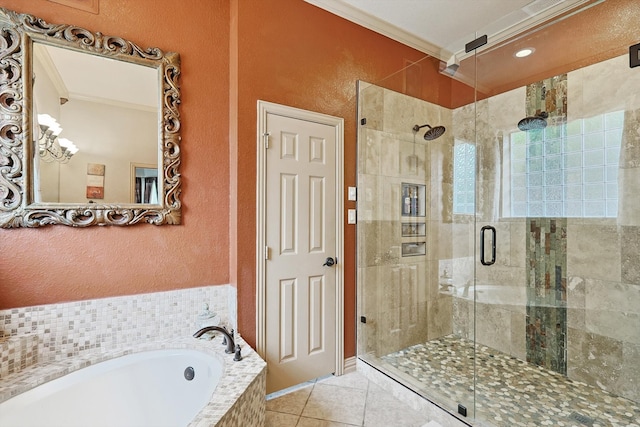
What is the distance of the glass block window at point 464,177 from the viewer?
110 inches

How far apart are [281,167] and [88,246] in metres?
1.26

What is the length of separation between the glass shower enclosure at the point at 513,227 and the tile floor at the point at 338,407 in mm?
185

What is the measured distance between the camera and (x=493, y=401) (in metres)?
1.96

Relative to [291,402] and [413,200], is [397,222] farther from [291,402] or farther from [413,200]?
[291,402]

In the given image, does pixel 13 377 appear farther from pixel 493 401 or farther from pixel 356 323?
pixel 493 401

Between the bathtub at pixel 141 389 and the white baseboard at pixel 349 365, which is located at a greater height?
the bathtub at pixel 141 389

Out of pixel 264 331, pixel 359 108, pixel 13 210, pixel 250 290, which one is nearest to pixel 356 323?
pixel 264 331

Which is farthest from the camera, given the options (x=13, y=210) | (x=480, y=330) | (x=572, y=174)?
(x=480, y=330)

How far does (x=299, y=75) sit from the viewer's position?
2.29 metres

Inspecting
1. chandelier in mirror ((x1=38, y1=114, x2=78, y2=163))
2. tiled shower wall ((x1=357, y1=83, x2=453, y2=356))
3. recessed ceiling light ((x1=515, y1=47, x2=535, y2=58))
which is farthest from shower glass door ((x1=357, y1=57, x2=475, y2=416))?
chandelier in mirror ((x1=38, y1=114, x2=78, y2=163))

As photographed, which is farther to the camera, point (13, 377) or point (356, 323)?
point (356, 323)

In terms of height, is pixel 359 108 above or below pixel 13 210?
above

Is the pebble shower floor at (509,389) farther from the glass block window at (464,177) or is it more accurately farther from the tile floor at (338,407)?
the glass block window at (464,177)

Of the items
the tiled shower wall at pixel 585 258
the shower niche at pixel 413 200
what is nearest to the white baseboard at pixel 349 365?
the tiled shower wall at pixel 585 258
